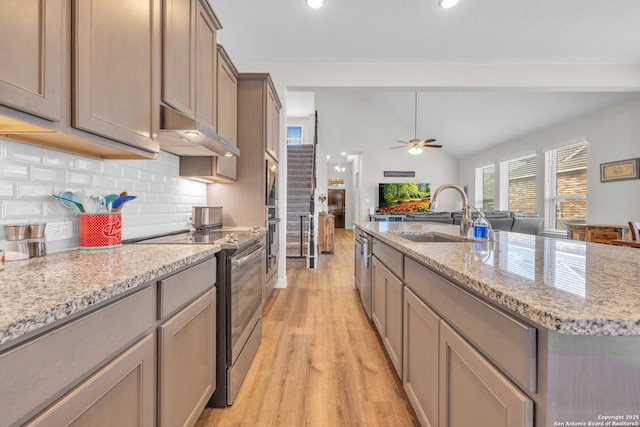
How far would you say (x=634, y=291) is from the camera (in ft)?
2.32

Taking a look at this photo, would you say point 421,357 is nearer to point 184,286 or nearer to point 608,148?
point 184,286

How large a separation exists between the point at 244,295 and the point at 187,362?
0.63m

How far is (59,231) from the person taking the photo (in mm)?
1292

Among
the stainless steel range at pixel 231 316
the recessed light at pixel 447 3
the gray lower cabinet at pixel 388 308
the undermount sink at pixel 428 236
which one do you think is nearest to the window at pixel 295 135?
A: the recessed light at pixel 447 3

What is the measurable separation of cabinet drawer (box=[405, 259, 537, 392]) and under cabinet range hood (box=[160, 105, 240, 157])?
4.55ft

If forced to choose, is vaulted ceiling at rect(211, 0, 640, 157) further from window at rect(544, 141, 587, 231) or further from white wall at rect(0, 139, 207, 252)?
white wall at rect(0, 139, 207, 252)

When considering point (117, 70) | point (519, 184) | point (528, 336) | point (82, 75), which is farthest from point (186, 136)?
point (519, 184)

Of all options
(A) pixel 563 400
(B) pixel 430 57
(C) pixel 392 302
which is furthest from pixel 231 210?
(B) pixel 430 57

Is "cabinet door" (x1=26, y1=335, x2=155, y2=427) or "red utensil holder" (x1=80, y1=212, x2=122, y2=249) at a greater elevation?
"red utensil holder" (x1=80, y1=212, x2=122, y2=249)

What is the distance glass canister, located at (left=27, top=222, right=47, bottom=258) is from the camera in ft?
3.60

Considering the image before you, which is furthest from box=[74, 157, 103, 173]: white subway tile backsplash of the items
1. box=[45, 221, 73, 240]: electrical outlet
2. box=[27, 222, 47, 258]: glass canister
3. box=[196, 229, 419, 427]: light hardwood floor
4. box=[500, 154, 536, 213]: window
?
box=[500, 154, 536, 213]: window

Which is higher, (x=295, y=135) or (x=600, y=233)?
(x=295, y=135)

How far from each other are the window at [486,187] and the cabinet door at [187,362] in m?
8.66

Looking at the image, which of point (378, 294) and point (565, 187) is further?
point (565, 187)
